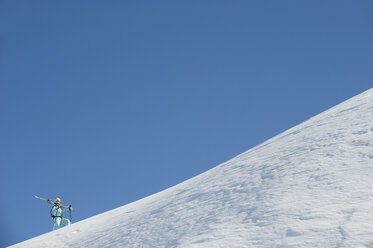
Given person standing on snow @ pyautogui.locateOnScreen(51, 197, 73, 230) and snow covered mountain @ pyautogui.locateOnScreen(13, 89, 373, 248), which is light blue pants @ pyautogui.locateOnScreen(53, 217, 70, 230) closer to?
person standing on snow @ pyautogui.locateOnScreen(51, 197, 73, 230)

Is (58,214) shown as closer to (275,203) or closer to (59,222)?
(59,222)

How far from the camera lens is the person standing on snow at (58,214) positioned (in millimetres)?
13238

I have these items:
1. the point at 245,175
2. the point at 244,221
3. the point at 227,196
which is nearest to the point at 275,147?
the point at 245,175

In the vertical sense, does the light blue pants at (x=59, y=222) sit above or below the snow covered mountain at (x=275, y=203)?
above

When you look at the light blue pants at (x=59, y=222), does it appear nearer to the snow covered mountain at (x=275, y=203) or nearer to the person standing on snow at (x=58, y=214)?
the person standing on snow at (x=58, y=214)

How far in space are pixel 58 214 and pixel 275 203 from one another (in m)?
8.87

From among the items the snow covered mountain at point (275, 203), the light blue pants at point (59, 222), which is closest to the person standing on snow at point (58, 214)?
the light blue pants at point (59, 222)

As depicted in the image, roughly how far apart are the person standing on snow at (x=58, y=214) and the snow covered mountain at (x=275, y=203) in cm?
289

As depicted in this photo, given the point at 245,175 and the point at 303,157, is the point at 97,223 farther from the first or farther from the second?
the point at 303,157

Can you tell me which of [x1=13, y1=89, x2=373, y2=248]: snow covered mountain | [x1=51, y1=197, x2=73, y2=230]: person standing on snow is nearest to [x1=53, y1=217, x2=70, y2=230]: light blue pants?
[x1=51, y1=197, x2=73, y2=230]: person standing on snow

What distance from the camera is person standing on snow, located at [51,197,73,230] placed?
1324cm

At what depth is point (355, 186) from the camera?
625 cm

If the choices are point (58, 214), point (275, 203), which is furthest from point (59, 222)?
point (275, 203)

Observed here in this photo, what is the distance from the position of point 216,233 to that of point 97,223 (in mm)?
4377
